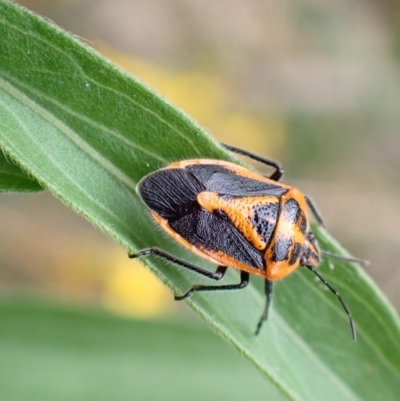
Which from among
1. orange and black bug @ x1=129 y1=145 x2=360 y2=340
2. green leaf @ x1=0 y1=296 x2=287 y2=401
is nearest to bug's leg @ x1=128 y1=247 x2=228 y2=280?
orange and black bug @ x1=129 y1=145 x2=360 y2=340

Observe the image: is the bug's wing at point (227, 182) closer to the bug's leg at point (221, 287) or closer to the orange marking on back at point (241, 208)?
the orange marking on back at point (241, 208)

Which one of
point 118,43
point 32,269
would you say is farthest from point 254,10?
point 32,269

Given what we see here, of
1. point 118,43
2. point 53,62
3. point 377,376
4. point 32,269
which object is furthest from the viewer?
point 118,43

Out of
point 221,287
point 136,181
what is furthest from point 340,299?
point 136,181

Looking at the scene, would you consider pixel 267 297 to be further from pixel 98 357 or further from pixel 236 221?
pixel 98 357

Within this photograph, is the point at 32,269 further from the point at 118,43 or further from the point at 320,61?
the point at 320,61

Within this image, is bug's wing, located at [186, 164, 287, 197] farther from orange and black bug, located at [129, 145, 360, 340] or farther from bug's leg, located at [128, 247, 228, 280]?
bug's leg, located at [128, 247, 228, 280]

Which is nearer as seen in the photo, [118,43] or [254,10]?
[118,43]
